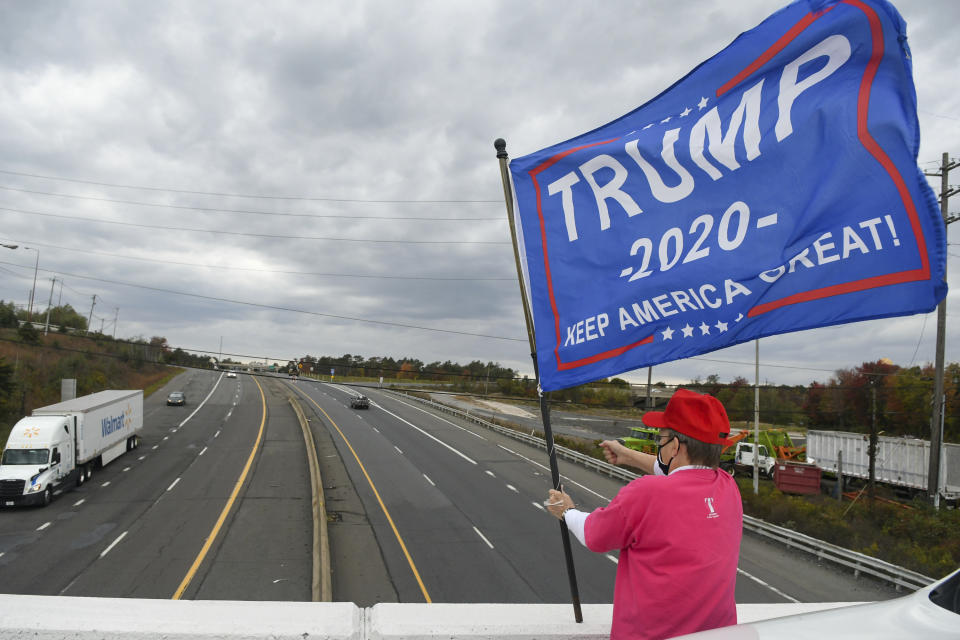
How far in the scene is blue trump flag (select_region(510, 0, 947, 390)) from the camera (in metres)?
2.64

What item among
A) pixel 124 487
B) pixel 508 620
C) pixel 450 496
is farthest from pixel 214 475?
pixel 508 620

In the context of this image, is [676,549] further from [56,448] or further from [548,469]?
[548,469]

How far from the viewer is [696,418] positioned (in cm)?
229

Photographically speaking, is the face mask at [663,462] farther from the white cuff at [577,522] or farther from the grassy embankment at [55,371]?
the grassy embankment at [55,371]

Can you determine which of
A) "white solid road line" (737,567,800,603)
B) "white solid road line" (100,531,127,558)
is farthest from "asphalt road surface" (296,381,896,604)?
"white solid road line" (100,531,127,558)

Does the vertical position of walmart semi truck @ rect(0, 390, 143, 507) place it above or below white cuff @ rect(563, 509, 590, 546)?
below

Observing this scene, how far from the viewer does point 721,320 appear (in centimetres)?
313

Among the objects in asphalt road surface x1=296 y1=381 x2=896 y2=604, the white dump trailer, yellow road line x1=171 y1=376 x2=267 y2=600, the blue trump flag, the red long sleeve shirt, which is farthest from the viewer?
the white dump trailer

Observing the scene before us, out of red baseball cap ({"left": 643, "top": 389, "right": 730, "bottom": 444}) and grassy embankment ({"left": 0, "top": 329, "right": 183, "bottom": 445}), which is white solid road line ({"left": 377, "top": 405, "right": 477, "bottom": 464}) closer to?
grassy embankment ({"left": 0, "top": 329, "right": 183, "bottom": 445})

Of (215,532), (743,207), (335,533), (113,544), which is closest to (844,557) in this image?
(335,533)

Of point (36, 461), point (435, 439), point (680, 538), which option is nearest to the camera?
point (680, 538)

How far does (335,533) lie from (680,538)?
20.2 metres

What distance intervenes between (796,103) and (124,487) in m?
31.5

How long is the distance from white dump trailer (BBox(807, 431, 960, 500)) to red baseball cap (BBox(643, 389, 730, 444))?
32503 mm
